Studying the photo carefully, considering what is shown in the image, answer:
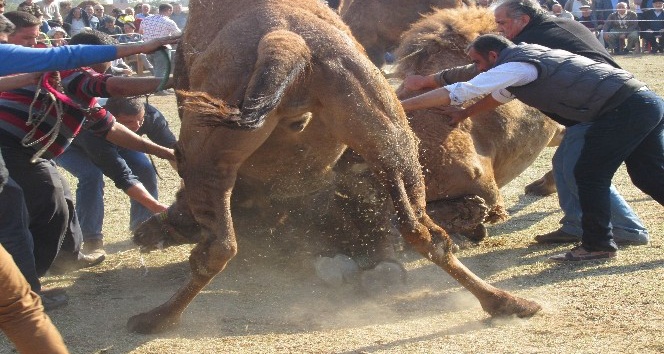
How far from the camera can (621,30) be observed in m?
23.3

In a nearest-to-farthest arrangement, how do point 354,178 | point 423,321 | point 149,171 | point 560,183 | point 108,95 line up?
point 423,321
point 108,95
point 354,178
point 560,183
point 149,171

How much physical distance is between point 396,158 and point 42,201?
2.26 metres

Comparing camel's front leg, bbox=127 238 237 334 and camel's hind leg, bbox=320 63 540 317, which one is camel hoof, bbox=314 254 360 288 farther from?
camel's front leg, bbox=127 238 237 334

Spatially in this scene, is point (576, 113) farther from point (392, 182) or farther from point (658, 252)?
point (392, 182)

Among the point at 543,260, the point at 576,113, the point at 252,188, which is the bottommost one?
the point at 543,260

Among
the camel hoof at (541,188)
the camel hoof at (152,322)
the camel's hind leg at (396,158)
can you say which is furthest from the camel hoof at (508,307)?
the camel hoof at (541,188)

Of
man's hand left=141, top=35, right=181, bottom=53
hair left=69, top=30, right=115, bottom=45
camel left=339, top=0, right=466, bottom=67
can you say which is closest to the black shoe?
hair left=69, top=30, right=115, bottom=45

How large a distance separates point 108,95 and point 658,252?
3648 millimetres

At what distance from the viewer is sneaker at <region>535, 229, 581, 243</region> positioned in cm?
649

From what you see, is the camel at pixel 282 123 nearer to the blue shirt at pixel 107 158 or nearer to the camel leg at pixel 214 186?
the camel leg at pixel 214 186

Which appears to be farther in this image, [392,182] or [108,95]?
[108,95]

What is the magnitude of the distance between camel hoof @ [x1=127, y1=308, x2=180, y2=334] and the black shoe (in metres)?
1.71

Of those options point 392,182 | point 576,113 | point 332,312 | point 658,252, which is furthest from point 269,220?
point 658,252

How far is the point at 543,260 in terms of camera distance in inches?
237
